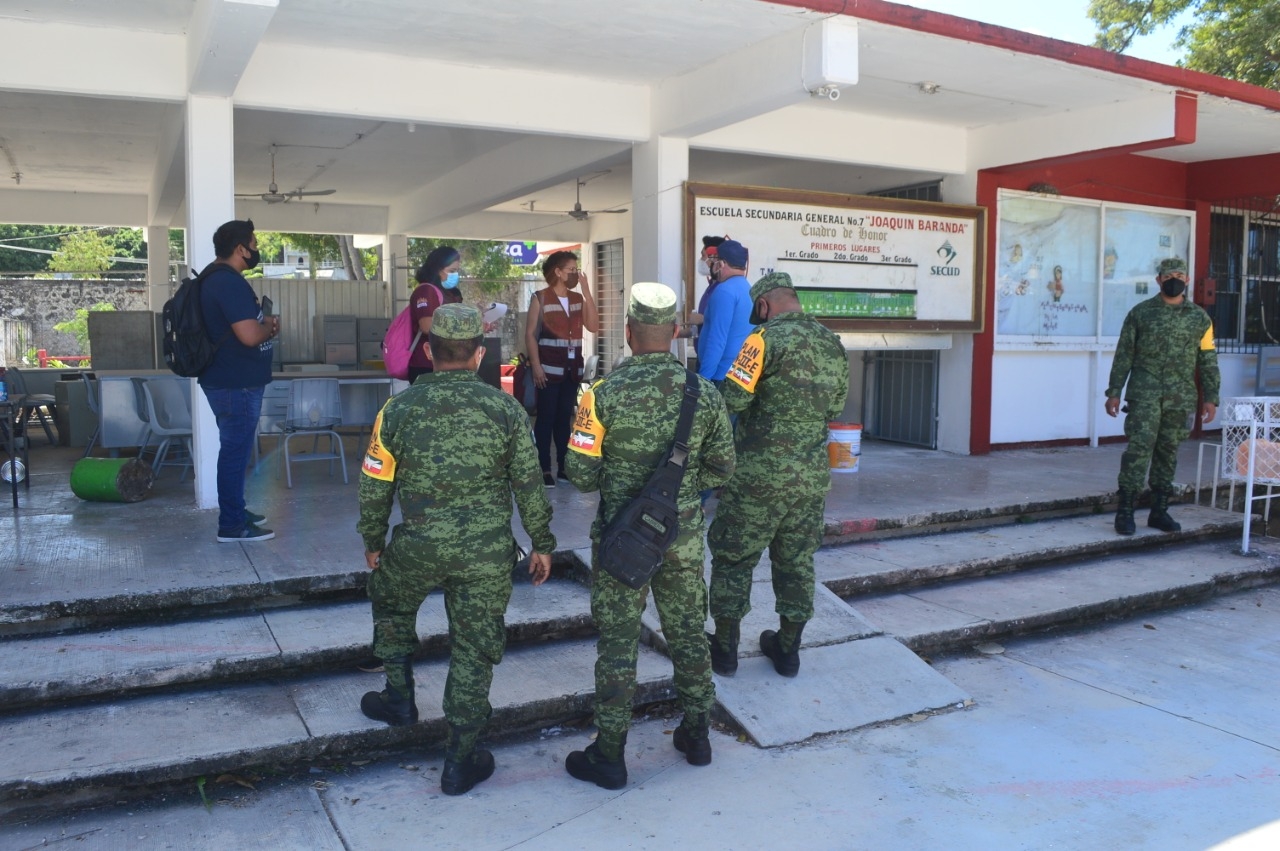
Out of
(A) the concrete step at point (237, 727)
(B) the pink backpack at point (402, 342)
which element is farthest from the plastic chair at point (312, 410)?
(A) the concrete step at point (237, 727)

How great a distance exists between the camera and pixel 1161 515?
22.0 feet

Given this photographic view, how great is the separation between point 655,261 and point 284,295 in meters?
6.04

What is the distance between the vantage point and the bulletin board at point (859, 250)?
24.9 ft

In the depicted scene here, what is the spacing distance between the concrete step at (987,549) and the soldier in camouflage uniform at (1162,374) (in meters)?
0.30

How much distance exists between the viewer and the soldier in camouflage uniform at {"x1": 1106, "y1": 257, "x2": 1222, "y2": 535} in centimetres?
634

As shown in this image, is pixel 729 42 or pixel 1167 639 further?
pixel 729 42

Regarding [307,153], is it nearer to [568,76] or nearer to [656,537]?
[568,76]

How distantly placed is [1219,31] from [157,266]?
14.5 metres

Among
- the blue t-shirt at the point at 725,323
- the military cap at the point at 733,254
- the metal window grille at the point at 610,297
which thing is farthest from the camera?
the metal window grille at the point at 610,297

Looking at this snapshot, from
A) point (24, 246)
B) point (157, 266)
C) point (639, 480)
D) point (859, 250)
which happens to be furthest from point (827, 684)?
point (24, 246)

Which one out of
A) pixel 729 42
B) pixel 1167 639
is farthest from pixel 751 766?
pixel 729 42

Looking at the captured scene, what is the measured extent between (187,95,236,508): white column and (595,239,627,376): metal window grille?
850cm

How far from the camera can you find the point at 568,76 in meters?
6.99

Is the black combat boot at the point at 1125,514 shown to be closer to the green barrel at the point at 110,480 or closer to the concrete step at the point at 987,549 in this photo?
the concrete step at the point at 987,549
